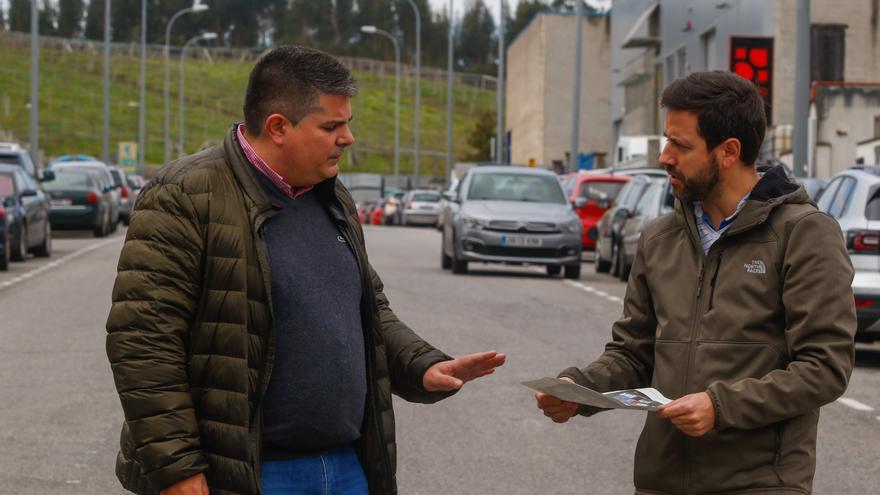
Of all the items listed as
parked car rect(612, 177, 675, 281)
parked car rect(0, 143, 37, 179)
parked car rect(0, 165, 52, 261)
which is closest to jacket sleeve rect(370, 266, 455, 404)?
parked car rect(612, 177, 675, 281)

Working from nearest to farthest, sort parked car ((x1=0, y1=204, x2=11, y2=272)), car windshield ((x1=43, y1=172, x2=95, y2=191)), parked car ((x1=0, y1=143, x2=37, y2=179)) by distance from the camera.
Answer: parked car ((x1=0, y1=204, x2=11, y2=272)) < parked car ((x1=0, y1=143, x2=37, y2=179)) < car windshield ((x1=43, y1=172, x2=95, y2=191))

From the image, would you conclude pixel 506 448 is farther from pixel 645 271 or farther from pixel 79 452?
pixel 645 271

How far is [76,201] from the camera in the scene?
4009 cm

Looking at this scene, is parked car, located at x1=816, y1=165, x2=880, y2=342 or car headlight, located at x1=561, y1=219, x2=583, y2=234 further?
car headlight, located at x1=561, y1=219, x2=583, y2=234

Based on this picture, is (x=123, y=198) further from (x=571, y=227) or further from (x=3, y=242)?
(x=571, y=227)

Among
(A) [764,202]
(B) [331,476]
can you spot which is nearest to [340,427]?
(B) [331,476]

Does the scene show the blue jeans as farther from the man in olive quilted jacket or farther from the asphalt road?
the asphalt road

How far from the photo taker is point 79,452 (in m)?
9.60

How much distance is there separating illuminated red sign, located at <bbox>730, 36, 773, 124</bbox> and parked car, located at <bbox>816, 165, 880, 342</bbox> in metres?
28.8

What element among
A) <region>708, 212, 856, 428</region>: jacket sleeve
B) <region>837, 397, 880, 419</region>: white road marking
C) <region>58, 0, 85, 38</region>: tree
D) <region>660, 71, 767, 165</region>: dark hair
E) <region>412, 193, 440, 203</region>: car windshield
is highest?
<region>58, 0, 85, 38</region>: tree

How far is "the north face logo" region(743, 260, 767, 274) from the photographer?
14.7 feet

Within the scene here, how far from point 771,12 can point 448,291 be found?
3131 centimetres

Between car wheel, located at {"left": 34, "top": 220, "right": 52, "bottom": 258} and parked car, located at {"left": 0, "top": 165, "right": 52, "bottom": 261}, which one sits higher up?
parked car, located at {"left": 0, "top": 165, "right": 52, "bottom": 261}

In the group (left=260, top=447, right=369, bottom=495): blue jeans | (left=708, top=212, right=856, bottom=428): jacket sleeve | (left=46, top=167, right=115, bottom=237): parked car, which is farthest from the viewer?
(left=46, top=167, right=115, bottom=237): parked car
